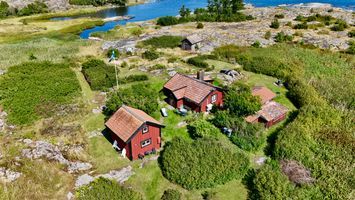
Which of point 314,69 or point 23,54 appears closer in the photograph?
point 314,69

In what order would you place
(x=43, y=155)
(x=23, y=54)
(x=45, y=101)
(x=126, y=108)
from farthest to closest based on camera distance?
(x=23, y=54) < (x=45, y=101) < (x=126, y=108) < (x=43, y=155)

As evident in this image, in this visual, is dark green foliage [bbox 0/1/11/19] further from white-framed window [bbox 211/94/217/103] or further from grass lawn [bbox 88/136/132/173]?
white-framed window [bbox 211/94/217/103]

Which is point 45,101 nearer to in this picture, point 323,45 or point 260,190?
point 260,190

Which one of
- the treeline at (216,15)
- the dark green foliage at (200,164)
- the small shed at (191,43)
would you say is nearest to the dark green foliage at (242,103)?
the dark green foliage at (200,164)

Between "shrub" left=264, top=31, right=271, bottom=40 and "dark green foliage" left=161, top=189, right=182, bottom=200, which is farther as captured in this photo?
"shrub" left=264, top=31, right=271, bottom=40

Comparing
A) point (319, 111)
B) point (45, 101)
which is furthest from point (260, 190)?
point (45, 101)

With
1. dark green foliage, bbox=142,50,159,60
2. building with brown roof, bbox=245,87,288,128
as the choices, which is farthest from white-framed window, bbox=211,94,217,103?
dark green foliage, bbox=142,50,159,60
